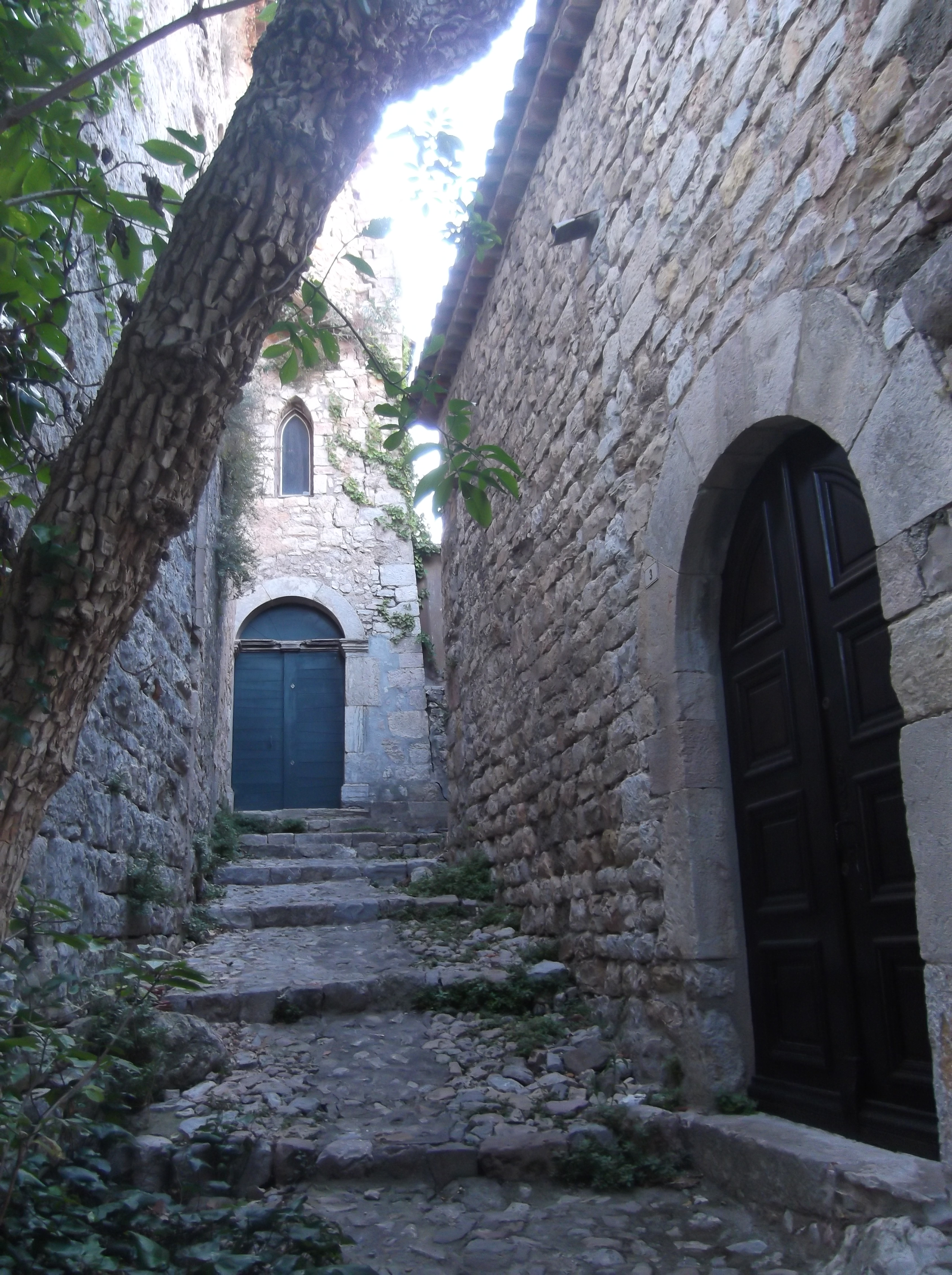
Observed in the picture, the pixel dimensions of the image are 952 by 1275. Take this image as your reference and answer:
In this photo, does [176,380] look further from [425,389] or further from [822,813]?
[822,813]

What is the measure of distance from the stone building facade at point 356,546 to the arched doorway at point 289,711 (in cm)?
15

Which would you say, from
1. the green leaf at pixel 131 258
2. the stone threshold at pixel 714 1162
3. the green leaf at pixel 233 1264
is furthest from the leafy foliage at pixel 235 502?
the green leaf at pixel 233 1264

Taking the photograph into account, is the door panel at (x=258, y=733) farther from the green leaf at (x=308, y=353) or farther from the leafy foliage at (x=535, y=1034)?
the green leaf at (x=308, y=353)

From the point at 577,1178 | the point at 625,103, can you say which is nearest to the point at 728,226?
the point at 625,103

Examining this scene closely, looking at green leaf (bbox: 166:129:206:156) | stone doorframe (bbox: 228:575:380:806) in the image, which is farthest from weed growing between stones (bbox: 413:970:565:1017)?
stone doorframe (bbox: 228:575:380:806)

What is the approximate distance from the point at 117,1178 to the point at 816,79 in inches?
137

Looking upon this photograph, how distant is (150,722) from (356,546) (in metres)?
7.24

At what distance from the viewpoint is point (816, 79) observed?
249 cm

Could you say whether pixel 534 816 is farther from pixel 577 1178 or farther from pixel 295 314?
pixel 295 314

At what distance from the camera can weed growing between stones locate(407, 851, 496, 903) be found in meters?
5.68

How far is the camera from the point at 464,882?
583cm

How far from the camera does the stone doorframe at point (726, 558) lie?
6.48 feet

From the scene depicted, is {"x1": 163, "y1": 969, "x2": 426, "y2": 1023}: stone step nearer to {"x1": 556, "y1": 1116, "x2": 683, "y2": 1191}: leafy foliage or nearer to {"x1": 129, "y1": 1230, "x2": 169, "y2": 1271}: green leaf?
{"x1": 556, "y1": 1116, "x2": 683, "y2": 1191}: leafy foliage

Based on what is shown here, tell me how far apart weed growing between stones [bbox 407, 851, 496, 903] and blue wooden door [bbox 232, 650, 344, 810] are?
458cm
